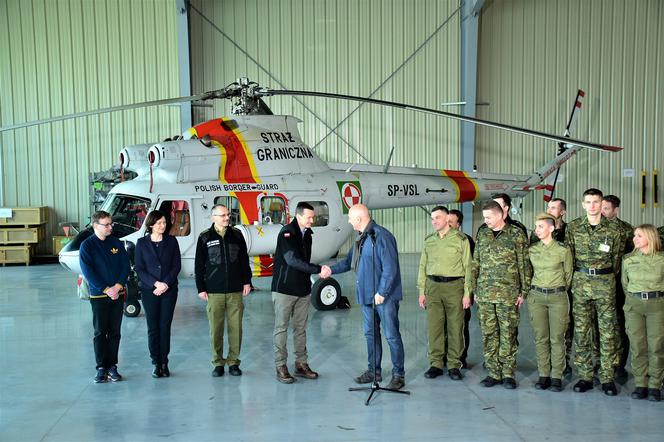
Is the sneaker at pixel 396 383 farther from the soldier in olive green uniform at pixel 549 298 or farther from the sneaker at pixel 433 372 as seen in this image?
the soldier in olive green uniform at pixel 549 298

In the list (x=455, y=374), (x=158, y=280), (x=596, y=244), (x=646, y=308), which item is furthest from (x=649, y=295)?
(x=158, y=280)

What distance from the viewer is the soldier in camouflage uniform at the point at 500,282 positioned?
5297mm

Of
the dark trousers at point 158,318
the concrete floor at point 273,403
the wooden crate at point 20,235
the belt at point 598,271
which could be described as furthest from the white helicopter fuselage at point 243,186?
the wooden crate at point 20,235

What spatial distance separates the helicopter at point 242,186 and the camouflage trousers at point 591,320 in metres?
3.24

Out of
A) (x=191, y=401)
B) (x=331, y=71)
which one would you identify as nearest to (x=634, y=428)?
(x=191, y=401)

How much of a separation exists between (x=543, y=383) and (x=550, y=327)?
0.51m

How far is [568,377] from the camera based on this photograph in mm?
5727

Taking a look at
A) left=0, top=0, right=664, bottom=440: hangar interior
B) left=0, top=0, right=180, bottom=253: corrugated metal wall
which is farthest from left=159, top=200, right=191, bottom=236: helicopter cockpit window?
left=0, top=0, right=180, bottom=253: corrugated metal wall

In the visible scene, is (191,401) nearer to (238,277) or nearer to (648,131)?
(238,277)

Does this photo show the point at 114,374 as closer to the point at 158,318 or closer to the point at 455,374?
the point at 158,318

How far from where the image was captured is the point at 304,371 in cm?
582

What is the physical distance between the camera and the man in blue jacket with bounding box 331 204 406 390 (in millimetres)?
5250

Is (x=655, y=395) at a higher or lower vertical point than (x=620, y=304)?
lower

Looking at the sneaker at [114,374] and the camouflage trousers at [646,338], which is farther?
the sneaker at [114,374]
